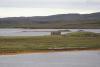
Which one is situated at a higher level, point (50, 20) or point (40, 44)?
point (40, 44)

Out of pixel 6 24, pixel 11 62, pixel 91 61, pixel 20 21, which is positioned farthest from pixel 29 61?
pixel 20 21

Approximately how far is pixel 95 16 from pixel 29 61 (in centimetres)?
12028

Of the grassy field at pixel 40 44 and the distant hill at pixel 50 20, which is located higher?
the grassy field at pixel 40 44

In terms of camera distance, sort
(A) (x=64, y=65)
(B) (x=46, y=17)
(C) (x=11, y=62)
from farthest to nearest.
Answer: (B) (x=46, y=17) < (C) (x=11, y=62) < (A) (x=64, y=65)

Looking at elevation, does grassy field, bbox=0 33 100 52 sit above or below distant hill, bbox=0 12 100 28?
above

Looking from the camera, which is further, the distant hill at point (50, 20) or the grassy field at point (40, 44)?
the distant hill at point (50, 20)

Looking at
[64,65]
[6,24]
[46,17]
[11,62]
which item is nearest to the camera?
[64,65]

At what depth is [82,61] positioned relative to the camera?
61.0 ft

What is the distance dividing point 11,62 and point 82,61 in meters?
4.34

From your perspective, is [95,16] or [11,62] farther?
[95,16]

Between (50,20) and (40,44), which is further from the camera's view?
(50,20)

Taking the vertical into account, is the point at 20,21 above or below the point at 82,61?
below

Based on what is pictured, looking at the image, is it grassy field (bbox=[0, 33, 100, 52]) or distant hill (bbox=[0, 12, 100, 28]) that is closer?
grassy field (bbox=[0, 33, 100, 52])

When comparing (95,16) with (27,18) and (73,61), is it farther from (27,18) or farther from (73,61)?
(73,61)
